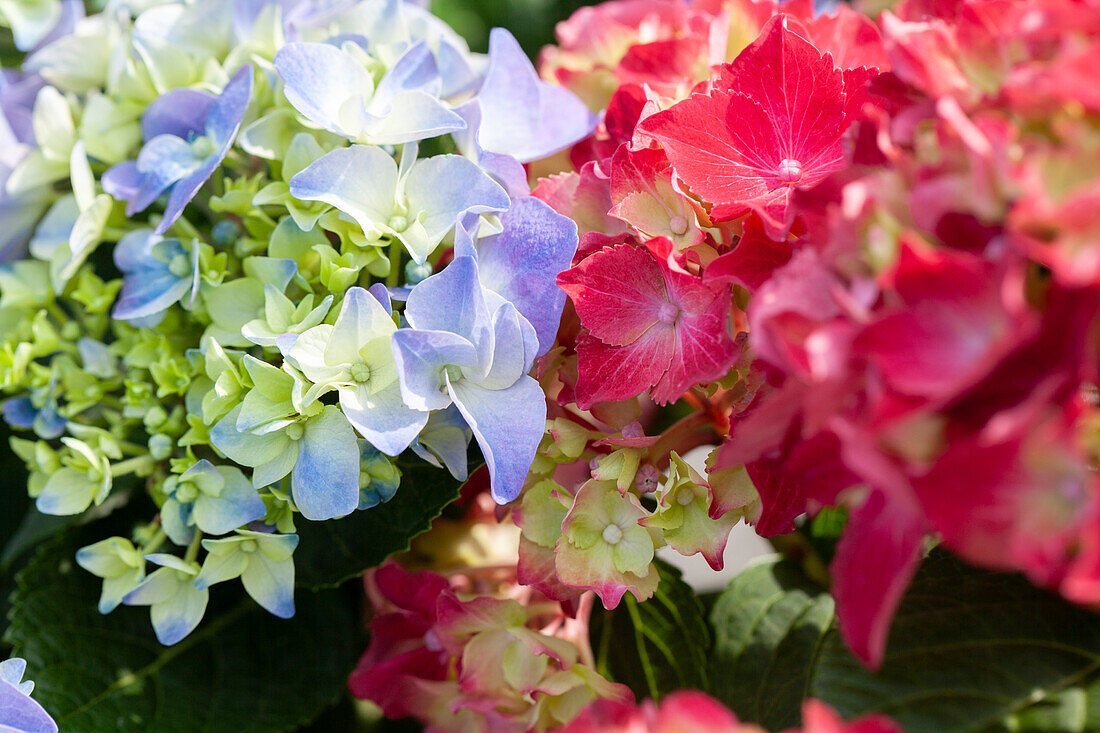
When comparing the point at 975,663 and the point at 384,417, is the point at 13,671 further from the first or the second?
the point at 975,663

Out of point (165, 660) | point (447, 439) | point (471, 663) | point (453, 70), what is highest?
point (453, 70)

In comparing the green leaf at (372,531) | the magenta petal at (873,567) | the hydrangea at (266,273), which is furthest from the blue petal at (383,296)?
the magenta petal at (873,567)

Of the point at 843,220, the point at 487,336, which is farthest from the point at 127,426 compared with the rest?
the point at 843,220

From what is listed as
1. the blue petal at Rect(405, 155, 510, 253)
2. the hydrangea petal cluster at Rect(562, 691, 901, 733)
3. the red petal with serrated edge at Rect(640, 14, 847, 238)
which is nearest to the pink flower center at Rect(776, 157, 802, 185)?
the red petal with serrated edge at Rect(640, 14, 847, 238)

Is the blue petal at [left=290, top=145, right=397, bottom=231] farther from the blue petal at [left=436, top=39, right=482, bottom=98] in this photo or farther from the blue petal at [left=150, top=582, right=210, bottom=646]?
the blue petal at [left=150, top=582, right=210, bottom=646]

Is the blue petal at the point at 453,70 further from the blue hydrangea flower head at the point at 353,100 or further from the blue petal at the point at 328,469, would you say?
the blue petal at the point at 328,469

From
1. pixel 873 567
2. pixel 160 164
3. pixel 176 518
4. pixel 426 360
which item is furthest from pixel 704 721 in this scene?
pixel 160 164
